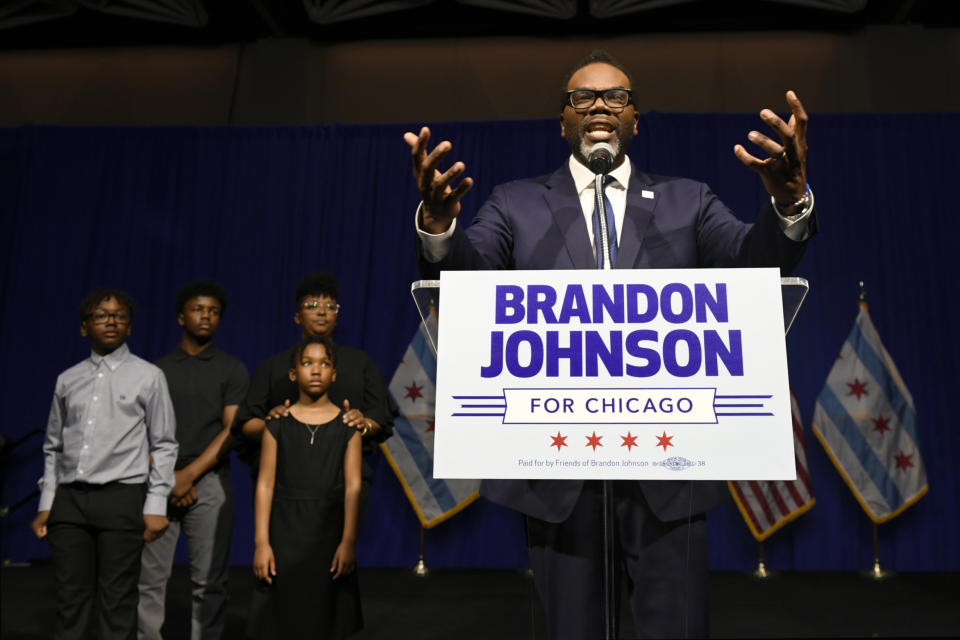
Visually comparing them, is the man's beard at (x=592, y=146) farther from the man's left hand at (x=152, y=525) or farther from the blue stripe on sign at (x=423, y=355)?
the blue stripe on sign at (x=423, y=355)

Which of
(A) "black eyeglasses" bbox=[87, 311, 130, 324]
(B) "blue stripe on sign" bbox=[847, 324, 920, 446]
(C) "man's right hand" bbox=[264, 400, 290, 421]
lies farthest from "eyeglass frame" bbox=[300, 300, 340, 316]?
(B) "blue stripe on sign" bbox=[847, 324, 920, 446]

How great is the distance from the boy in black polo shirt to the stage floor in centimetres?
29

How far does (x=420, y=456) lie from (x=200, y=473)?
7.59 ft

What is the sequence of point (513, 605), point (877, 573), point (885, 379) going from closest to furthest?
point (513, 605)
point (877, 573)
point (885, 379)

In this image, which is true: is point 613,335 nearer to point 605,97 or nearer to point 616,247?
point 616,247

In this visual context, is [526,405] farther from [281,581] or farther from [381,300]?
[381,300]

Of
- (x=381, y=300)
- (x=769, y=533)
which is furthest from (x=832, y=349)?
(x=381, y=300)

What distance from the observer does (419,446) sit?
17.9 feet

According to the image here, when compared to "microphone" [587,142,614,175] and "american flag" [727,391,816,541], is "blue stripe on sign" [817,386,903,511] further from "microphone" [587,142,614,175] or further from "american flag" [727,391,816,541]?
"microphone" [587,142,614,175]

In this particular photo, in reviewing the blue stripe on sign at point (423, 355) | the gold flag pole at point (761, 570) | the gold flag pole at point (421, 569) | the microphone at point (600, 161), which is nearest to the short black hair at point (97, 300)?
the microphone at point (600, 161)

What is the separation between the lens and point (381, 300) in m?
5.98

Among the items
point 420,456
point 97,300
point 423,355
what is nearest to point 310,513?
point 97,300

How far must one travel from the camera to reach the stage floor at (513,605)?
3.52 m

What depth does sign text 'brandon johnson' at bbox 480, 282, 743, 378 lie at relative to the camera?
1018mm
